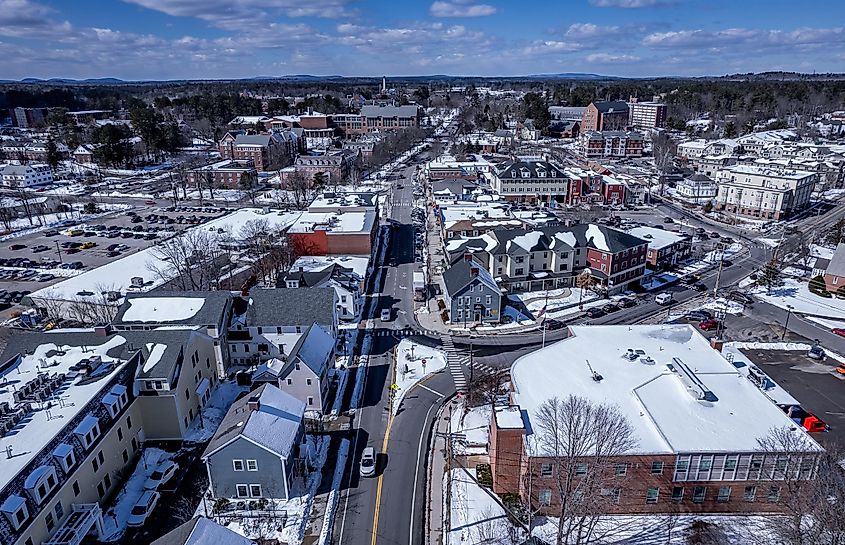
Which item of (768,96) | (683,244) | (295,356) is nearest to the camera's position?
(295,356)

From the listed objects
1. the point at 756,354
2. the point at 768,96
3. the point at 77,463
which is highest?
the point at 768,96

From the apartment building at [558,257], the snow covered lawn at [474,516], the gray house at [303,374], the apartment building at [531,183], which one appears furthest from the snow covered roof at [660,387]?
the apartment building at [531,183]

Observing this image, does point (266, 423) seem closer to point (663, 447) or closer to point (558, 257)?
point (663, 447)

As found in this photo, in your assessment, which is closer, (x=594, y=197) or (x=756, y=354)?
(x=756, y=354)

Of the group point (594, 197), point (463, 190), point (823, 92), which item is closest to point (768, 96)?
point (823, 92)

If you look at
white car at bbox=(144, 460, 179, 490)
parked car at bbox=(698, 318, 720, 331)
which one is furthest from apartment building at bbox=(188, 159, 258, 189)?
parked car at bbox=(698, 318, 720, 331)

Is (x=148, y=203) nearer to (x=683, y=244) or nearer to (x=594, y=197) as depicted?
(x=594, y=197)

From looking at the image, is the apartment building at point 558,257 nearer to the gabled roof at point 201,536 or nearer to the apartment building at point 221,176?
the gabled roof at point 201,536
